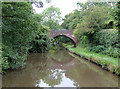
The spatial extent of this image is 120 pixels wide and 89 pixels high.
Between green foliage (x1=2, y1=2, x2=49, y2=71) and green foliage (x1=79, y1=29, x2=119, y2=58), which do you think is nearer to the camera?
green foliage (x1=2, y1=2, x2=49, y2=71)

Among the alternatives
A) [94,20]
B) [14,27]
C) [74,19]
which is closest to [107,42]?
[94,20]

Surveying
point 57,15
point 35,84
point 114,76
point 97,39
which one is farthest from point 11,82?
point 57,15

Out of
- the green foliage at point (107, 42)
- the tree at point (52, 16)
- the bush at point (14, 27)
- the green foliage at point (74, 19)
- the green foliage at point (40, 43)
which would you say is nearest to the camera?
the bush at point (14, 27)

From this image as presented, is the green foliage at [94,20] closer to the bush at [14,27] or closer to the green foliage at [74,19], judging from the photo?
the bush at [14,27]

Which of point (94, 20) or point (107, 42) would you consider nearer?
point (107, 42)

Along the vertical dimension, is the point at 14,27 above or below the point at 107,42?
above

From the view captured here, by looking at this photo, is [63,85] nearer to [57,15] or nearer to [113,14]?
[113,14]

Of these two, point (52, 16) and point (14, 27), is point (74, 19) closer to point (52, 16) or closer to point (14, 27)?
point (52, 16)

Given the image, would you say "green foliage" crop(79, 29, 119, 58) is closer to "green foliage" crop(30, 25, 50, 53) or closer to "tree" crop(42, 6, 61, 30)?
"green foliage" crop(30, 25, 50, 53)

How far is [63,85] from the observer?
551 centimetres

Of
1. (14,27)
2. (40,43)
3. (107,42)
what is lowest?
(40,43)

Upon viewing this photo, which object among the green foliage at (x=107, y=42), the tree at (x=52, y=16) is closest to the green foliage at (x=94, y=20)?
the green foliage at (x=107, y=42)

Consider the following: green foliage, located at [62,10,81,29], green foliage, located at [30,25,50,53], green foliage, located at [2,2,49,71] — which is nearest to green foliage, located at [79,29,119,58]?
green foliage, located at [30,25,50,53]

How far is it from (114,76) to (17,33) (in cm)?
558
